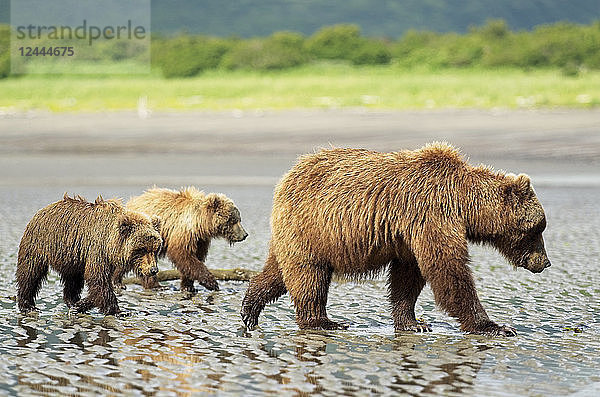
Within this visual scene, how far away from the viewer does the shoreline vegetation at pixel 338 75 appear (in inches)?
1160

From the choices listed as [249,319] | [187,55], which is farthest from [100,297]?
[187,55]

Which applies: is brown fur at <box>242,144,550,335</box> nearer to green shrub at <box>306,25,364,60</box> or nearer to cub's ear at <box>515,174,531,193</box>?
cub's ear at <box>515,174,531,193</box>

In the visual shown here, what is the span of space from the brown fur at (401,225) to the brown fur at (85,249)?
0.89m

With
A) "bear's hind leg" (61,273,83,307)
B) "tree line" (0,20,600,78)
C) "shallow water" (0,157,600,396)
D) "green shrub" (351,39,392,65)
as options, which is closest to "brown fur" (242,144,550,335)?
"shallow water" (0,157,600,396)

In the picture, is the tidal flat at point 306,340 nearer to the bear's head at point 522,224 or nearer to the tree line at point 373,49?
the bear's head at point 522,224

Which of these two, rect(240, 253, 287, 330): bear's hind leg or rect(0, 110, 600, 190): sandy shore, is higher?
rect(0, 110, 600, 190): sandy shore

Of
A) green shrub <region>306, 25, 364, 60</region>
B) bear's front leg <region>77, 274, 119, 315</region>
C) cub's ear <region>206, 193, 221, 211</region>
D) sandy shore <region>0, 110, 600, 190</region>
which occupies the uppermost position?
green shrub <region>306, 25, 364, 60</region>

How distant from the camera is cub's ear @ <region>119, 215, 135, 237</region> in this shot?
289 inches

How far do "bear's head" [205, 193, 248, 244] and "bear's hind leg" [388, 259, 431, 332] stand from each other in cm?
191

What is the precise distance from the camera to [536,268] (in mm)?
6883

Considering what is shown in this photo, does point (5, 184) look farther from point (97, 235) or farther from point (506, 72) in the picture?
point (506, 72)

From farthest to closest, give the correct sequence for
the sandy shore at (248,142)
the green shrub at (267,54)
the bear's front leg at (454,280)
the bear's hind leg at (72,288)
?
1. the green shrub at (267,54)
2. the sandy shore at (248,142)
3. the bear's hind leg at (72,288)
4. the bear's front leg at (454,280)

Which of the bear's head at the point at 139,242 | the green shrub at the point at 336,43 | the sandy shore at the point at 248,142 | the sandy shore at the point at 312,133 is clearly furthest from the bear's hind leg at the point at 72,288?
the green shrub at the point at 336,43

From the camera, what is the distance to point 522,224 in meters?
6.70
